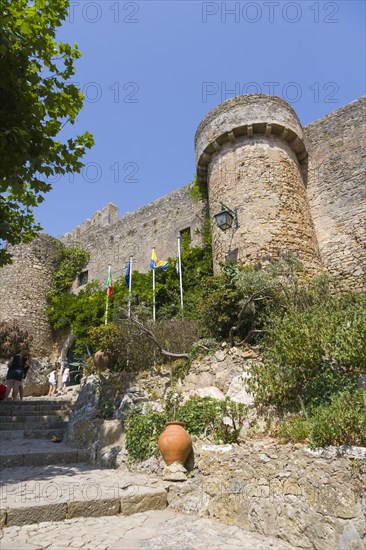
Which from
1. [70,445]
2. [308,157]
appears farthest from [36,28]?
[308,157]

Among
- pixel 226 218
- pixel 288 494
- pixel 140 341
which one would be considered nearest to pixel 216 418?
pixel 288 494

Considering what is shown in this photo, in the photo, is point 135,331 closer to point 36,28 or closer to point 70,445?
point 70,445

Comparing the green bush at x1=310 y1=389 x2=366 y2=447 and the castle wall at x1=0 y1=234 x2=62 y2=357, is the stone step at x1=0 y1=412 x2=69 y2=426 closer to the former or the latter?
the green bush at x1=310 y1=389 x2=366 y2=447

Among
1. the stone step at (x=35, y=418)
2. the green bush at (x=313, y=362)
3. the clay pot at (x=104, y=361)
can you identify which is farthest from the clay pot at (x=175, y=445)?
the stone step at (x=35, y=418)

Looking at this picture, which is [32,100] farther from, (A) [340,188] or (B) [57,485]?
(A) [340,188]

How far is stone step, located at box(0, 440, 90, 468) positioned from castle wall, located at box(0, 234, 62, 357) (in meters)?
9.99

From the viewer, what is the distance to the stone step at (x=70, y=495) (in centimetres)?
361

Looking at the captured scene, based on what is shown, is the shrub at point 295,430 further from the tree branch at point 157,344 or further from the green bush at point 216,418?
the tree branch at point 157,344

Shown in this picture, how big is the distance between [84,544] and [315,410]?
2.68m

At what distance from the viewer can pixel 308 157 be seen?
39.6ft

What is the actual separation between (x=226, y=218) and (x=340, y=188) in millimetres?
3600

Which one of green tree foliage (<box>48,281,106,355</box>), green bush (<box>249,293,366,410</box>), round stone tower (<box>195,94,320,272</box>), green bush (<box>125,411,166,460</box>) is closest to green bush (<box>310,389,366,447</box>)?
green bush (<box>249,293,366,410</box>)

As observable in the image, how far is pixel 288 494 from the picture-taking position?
3.54 meters

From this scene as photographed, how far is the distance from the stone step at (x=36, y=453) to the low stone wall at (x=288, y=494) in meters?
2.21
